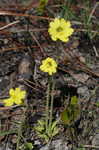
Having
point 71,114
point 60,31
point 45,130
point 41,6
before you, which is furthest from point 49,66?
point 41,6

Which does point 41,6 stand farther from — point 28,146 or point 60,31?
point 28,146

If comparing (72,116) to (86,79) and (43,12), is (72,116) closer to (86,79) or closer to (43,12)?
(86,79)

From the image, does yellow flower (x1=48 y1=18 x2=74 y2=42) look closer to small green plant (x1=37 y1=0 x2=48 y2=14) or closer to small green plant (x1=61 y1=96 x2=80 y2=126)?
small green plant (x1=61 y1=96 x2=80 y2=126)

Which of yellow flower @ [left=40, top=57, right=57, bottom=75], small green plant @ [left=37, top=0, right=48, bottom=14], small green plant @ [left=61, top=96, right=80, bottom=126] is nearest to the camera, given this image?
yellow flower @ [left=40, top=57, right=57, bottom=75]

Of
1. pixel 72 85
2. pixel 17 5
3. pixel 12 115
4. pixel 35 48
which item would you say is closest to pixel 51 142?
pixel 12 115

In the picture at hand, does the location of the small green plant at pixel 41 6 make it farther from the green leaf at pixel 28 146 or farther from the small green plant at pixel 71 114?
the green leaf at pixel 28 146

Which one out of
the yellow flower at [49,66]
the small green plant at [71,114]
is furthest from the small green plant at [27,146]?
the yellow flower at [49,66]

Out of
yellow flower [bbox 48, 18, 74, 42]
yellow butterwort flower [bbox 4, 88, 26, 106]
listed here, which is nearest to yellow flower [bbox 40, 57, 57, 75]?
yellow flower [bbox 48, 18, 74, 42]

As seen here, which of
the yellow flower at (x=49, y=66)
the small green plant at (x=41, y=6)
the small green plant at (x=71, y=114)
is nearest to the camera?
the yellow flower at (x=49, y=66)
